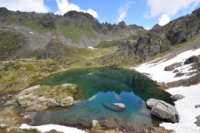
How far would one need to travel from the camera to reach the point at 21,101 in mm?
49219

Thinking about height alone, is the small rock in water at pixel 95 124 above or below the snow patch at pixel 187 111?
below

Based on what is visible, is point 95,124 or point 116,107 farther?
point 116,107

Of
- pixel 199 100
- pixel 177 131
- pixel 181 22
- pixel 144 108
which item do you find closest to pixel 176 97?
pixel 199 100

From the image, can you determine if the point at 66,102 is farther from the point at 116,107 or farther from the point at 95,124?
the point at 95,124

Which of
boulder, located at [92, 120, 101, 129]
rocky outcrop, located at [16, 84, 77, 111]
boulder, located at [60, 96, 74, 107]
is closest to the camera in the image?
boulder, located at [92, 120, 101, 129]

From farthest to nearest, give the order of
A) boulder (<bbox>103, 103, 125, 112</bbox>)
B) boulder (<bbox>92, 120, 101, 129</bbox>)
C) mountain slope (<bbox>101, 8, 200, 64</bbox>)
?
mountain slope (<bbox>101, 8, 200, 64</bbox>), boulder (<bbox>103, 103, 125, 112</bbox>), boulder (<bbox>92, 120, 101, 129</bbox>)

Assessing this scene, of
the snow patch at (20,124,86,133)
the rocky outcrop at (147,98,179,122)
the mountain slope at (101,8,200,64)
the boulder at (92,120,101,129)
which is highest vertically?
the mountain slope at (101,8,200,64)

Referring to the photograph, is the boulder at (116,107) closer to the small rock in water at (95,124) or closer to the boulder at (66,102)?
the small rock in water at (95,124)

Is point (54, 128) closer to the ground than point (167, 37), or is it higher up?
closer to the ground

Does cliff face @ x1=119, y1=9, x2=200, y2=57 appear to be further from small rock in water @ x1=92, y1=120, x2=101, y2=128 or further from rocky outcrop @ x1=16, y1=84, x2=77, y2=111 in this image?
small rock in water @ x1=92, y1=120, x2=101, y2=128

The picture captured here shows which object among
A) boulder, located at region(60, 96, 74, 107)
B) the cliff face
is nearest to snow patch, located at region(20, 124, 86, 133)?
boulder, located at region(60, 96, 74, 107)

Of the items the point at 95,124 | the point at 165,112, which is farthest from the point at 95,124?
the point at 165,112

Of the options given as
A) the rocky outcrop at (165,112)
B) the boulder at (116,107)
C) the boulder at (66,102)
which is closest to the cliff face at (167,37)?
the boulder at (116,107)

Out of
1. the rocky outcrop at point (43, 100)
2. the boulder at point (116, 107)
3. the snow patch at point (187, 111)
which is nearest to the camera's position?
the snow patch at point (187, 111)
